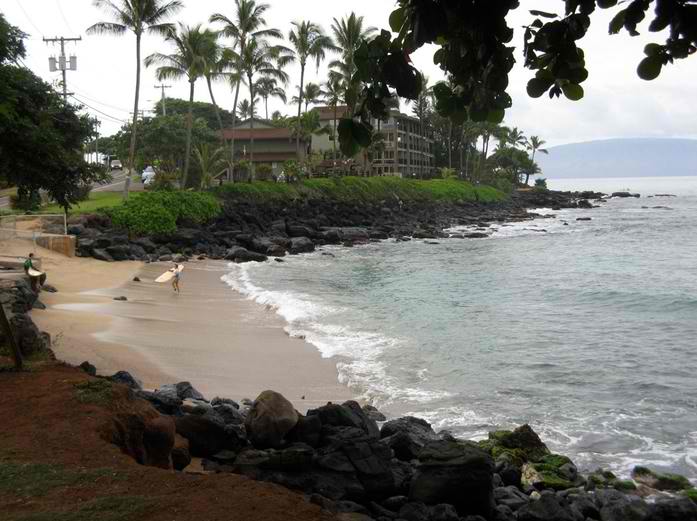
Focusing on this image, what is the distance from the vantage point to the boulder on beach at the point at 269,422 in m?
6.42

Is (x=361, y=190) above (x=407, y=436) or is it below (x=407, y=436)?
above

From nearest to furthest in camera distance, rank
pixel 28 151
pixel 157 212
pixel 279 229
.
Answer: pixel 28 151, pixel 157 212, pixel 279 229

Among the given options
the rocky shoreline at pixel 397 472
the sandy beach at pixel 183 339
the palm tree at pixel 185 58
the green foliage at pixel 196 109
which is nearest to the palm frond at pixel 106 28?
the palm tree at pixel 185 58

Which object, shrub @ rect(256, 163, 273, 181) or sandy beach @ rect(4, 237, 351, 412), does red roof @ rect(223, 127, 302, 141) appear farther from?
sandy beach @ rect(4, 237, 351, 412)

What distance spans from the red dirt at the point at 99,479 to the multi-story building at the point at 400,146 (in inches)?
2416

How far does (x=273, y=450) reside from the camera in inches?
238

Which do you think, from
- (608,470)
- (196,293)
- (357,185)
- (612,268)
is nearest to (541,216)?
(357,185)

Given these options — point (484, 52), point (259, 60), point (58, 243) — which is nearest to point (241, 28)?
point (259, 60)

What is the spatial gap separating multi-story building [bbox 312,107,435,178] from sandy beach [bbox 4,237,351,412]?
50.5 meters

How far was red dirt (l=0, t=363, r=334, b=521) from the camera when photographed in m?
4.08

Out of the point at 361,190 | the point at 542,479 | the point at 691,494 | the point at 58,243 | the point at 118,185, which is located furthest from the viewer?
the point at 361,190

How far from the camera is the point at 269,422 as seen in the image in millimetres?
6445

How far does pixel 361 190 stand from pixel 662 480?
1760 inches

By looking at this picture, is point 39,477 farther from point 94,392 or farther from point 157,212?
point 157,212
